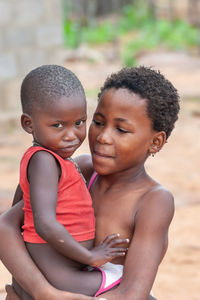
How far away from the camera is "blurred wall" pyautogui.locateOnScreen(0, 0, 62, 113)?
8.60 m

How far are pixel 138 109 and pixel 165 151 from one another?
595 cm

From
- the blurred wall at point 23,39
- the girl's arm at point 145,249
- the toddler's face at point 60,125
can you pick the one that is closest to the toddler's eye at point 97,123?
the toddler's face at point 60,125

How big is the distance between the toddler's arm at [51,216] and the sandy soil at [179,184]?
1.12m

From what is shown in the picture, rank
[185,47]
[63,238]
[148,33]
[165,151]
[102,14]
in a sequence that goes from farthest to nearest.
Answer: [102,14] → [148,33] → [185,47] → [165,151] → [63,238]

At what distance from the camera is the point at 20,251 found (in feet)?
7.47

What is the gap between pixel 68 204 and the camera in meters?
2.24

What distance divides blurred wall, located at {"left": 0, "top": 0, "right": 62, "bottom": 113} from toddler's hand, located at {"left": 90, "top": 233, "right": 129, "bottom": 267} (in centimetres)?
675

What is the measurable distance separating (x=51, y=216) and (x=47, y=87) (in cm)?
49

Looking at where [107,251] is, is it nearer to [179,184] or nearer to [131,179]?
[131,179]

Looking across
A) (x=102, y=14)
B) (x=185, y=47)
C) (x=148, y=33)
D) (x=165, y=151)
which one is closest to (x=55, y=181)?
(x=165, y=151)

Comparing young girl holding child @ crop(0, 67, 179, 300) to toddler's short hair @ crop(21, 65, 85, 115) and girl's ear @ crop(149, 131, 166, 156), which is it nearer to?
girl's ear @ crop(149, 131, 166, 156)

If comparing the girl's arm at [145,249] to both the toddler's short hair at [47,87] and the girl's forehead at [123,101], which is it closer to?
the girl's forehead at [123,101]

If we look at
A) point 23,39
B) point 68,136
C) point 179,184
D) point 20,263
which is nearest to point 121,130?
point 68,136

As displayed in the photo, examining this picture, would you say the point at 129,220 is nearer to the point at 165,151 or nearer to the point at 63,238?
the point at 63,238
